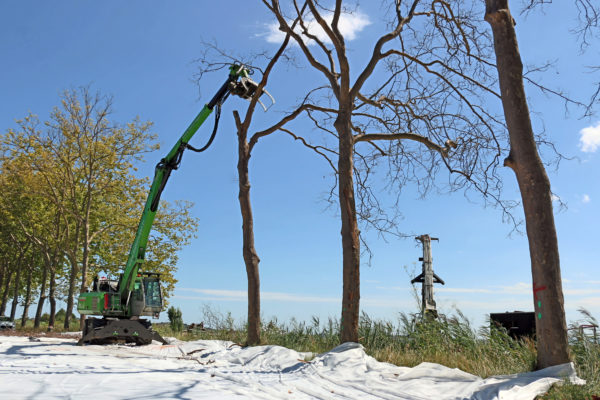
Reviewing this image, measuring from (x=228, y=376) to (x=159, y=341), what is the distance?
7.03 metres

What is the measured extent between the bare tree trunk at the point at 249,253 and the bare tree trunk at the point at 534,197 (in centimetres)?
757

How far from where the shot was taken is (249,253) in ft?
44.0

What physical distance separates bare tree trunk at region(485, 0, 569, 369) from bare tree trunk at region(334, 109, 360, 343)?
3.85m

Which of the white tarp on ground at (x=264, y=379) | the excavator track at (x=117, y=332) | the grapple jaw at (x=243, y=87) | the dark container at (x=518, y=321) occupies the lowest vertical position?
the white tarp on ground at (x=264, y=379)

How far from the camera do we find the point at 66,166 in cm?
2216

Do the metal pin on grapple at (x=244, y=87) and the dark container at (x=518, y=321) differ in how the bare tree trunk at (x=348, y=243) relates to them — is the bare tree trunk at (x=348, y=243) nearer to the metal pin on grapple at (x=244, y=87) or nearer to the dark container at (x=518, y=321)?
the metal pin on grapple at (x=244, y=87)

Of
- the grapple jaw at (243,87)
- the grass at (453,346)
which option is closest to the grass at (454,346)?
the grass at (453,346)

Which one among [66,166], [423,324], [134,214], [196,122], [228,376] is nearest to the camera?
[228,376]

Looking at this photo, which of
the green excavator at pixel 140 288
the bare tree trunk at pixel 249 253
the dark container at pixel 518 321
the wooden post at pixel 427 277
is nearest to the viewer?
the dark container at pixel 518 321

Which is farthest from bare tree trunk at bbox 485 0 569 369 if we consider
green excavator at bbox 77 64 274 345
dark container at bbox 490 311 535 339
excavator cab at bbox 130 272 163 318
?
excavator cab at bbox 130 272 163 318

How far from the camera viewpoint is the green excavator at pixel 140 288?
1272cm

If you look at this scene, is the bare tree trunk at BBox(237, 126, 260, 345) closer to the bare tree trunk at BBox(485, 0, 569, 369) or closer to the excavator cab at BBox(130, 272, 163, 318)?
the excavator cab at BBox(130, 272, 163, 318)

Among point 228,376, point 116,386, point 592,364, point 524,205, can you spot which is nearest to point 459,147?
point 524,205

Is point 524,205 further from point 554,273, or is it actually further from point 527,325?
point 527,325
